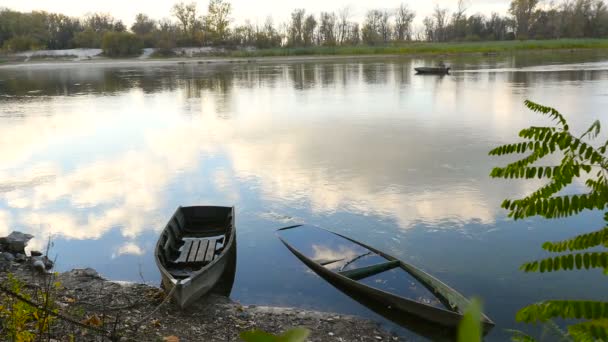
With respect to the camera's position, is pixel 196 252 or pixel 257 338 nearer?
pixel 257 338

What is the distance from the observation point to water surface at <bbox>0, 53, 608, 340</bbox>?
10.6m

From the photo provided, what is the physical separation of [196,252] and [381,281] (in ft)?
13.5

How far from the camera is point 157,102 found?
3772 centimetres

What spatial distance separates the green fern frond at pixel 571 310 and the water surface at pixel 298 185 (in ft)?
20.1

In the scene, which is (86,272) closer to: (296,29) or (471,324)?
(471,324)

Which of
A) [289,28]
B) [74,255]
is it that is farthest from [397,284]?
[289,28]

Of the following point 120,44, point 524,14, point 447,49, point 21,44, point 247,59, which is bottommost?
point 247,59

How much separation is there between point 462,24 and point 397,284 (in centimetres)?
13309

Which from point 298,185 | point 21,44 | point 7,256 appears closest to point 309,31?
point 21,44

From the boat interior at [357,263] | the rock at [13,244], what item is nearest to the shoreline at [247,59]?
the boat interior at [357,263]

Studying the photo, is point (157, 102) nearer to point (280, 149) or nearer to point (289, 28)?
point (280, 149)

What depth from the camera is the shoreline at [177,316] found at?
7.93 meters

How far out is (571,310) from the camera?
8.14ft

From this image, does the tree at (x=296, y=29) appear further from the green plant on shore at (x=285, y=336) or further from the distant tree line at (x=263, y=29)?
the green plant on shore at (x=285, y=336)
